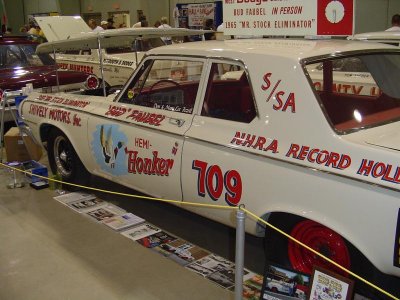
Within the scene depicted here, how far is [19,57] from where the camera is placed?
792 cm

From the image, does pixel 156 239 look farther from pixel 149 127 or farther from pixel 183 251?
pixel 149 127

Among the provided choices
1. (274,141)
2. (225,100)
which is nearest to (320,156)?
(274,141)

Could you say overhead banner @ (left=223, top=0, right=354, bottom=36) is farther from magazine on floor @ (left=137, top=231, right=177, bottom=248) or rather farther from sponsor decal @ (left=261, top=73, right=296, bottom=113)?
magazine on floor @ (left=137, top=231, right=177, bottom=248)

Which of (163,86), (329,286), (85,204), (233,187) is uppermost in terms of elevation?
(163,86)

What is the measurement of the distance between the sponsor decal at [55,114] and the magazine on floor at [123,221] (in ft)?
3.16

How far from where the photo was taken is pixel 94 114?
4418 millimetres

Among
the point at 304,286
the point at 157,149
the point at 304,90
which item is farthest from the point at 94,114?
the point at 304,286

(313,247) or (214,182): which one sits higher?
(214,182)

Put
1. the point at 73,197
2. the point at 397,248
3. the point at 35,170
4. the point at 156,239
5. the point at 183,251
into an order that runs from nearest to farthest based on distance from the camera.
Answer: the point at 397,248, the point at 183,251, the point at 156,239, the point at 73,197, the point at 35,170

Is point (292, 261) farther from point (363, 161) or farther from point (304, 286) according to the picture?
point (363, 161)

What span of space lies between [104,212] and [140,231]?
617 mm

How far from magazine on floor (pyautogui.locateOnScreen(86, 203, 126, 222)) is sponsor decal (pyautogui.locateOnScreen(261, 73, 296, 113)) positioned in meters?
2.20

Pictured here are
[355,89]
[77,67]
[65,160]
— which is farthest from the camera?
[77,67]

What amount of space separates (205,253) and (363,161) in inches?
66.1
